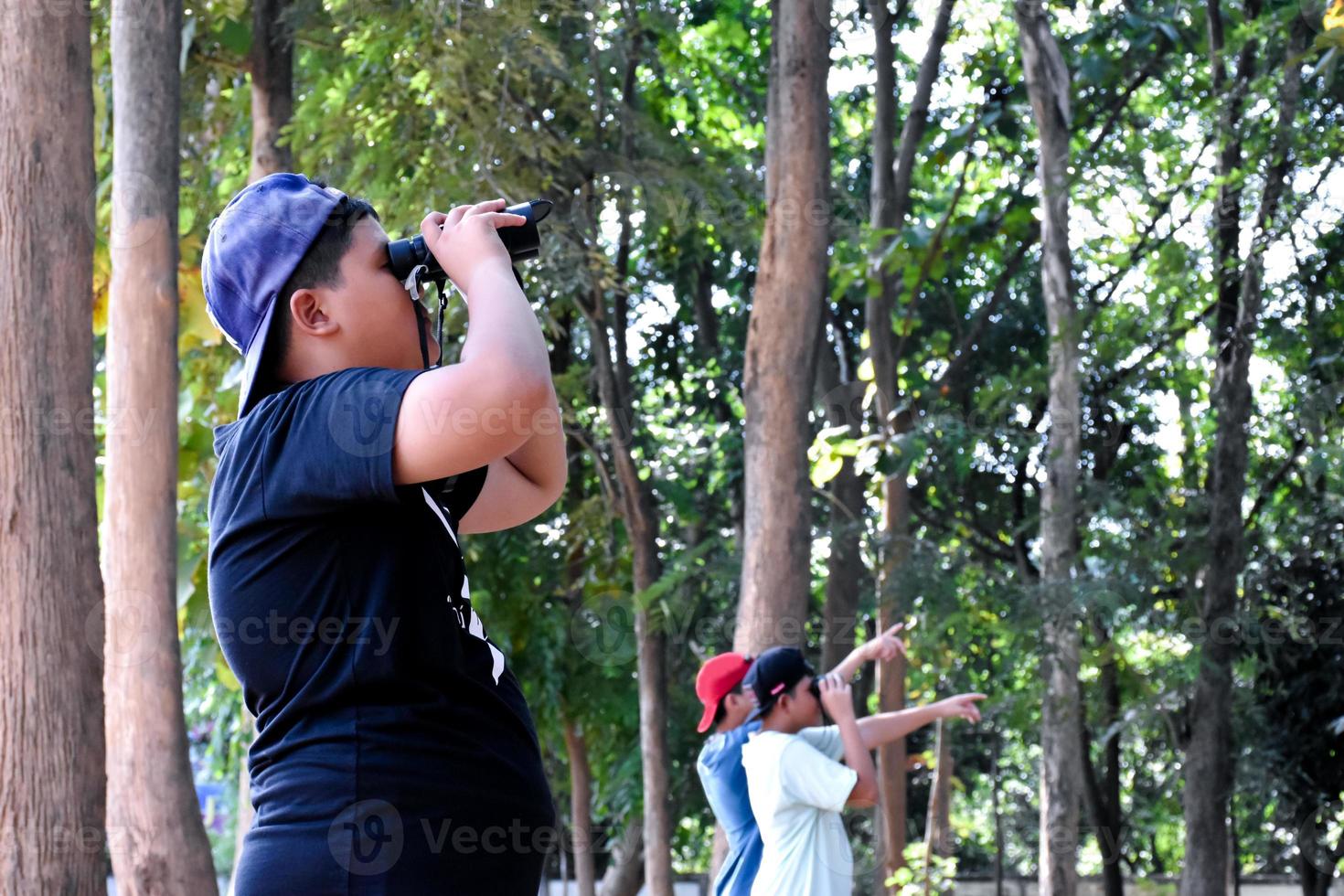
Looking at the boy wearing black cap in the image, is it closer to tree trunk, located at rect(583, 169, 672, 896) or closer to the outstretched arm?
the outstretched arm

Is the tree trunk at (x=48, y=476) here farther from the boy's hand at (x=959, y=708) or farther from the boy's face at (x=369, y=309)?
Answer: the boy's hand at (x=959, y=708)

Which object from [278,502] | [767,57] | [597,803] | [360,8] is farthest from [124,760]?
[767,57]

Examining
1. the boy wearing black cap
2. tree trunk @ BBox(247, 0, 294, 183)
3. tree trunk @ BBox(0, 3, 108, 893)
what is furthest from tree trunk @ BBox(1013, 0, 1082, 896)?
tree trunk @ BBox(0, 3, 108, 893)

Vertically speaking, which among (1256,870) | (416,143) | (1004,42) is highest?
(1004,42)

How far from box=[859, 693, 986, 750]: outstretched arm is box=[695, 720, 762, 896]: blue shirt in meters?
0.50

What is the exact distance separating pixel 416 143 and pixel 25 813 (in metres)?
5.57

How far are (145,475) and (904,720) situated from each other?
11.0 feet

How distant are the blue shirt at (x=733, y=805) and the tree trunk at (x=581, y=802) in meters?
Answer: 6.63

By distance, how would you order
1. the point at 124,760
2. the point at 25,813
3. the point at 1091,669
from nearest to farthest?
1. the point at 25,813
2. the point at 124,760
3. the point at 1091,669

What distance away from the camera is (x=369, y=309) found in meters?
1.76

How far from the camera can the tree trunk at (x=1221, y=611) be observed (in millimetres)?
10688

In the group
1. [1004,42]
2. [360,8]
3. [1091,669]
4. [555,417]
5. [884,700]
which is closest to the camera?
[555,417]

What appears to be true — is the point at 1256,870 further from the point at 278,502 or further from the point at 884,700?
the point at 278,502

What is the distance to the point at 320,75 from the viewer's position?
363 inches
